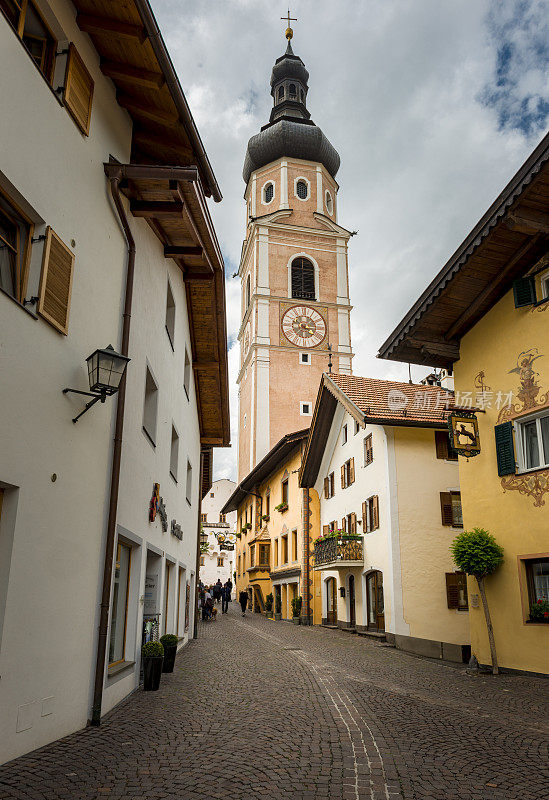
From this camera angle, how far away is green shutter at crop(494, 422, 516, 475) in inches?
503

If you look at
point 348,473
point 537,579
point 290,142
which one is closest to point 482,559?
point 537,579

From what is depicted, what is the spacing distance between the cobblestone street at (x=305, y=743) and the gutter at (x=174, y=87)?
7.17m

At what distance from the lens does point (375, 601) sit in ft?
71.1

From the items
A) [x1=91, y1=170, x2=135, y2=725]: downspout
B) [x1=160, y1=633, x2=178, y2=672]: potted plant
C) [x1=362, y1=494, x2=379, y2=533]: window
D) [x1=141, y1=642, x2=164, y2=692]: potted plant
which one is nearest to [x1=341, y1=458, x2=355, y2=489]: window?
[x1=362, y1=494, x2=379, y2=533]: window

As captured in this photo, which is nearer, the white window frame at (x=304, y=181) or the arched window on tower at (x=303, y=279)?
the arched window on tower at (x=303, y=279)

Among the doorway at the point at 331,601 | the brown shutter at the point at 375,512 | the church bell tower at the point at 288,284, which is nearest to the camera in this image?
the brown shutter at the point at 375,512

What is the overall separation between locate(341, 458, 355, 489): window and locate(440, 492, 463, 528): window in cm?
453

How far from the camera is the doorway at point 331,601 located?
2641cm

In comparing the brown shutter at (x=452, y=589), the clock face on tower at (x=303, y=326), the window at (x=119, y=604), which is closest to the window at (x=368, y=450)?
the brown shutter at (x=452, y=589)

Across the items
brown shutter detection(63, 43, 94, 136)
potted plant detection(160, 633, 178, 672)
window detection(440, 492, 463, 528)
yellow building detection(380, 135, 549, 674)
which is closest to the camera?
brown shutter detection(63, 43, 94, 136)

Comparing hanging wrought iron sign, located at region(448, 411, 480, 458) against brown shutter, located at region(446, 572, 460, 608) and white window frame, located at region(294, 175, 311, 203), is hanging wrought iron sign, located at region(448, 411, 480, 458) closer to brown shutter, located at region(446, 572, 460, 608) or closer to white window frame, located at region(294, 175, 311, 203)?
brown shutter, located at region(446, 572, 460, 608)

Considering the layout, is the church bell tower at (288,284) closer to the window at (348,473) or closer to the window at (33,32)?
the window at (348,473)

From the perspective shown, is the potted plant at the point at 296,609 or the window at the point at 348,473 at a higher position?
the window at the point at 348,473

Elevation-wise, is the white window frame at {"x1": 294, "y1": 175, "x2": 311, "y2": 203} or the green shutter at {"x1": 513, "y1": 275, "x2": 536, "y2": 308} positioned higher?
the white window frame at {"x1": 294, "y1": 175, "x2": 311, "y2": 203}
